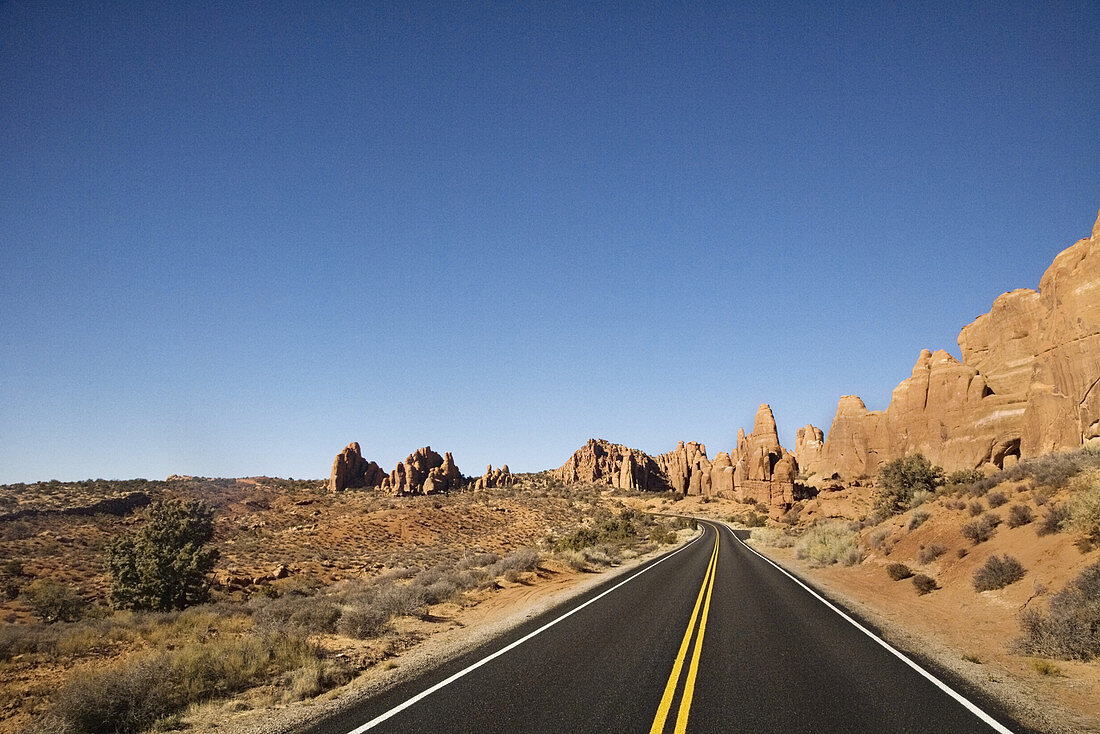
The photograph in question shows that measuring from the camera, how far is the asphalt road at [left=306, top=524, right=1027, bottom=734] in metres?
6.31

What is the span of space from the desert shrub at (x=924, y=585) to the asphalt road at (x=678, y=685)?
5657 mm

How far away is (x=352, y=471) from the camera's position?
3917 inches

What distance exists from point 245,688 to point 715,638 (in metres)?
8.64

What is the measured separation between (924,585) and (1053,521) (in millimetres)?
3950

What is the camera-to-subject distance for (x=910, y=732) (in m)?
6.04

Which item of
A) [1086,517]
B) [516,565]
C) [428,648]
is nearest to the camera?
[428,648]

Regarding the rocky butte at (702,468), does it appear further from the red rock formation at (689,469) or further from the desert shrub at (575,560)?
the desert shrub at (575,560)

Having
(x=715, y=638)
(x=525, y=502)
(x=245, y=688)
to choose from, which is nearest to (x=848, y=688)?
(x=715, y=638)

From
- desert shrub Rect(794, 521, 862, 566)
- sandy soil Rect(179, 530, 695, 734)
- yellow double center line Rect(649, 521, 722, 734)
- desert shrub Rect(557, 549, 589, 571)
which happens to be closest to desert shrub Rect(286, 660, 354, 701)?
sandy soil Rect(179, 530, 695, 734)

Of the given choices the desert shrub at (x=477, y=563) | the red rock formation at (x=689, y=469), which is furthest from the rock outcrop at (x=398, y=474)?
the desert shrub at (x=477, y=563)

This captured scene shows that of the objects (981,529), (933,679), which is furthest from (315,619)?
(981,529)

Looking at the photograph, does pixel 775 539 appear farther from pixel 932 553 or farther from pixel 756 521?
pixel 756 521

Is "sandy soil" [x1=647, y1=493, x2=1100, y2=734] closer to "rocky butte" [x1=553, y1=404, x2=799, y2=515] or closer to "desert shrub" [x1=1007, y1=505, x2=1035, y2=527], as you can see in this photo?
"desert shrub" [x1=1007, y1=505, x2=1035, y2=527]

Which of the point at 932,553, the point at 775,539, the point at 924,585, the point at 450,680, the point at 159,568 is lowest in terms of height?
the point at 775,539
